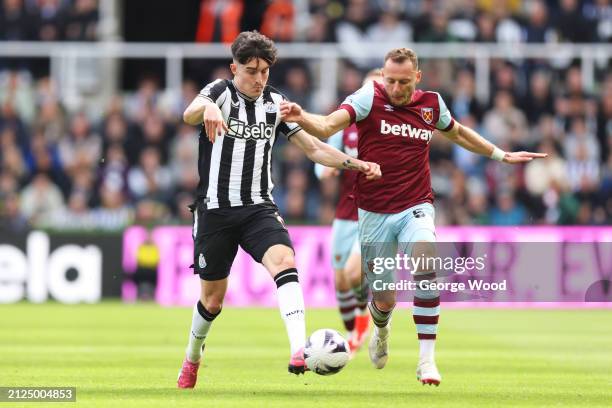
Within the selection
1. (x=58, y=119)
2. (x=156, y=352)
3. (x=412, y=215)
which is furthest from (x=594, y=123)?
(x=412, y=215)

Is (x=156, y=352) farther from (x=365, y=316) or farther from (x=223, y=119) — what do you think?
(x=223, y=119)

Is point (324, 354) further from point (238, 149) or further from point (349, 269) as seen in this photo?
point (349, 269)

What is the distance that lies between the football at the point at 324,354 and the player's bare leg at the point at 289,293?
7 centimetres

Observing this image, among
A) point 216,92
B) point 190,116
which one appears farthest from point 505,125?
point 190,116

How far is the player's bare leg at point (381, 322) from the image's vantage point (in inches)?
438

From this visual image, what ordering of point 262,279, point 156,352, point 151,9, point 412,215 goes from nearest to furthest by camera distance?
point 412,215 < point 156,352 < point 262,279 < point 151,9

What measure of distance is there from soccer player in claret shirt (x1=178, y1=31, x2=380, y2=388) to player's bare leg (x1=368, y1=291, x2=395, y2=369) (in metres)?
1.36

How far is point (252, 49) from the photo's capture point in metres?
9.87

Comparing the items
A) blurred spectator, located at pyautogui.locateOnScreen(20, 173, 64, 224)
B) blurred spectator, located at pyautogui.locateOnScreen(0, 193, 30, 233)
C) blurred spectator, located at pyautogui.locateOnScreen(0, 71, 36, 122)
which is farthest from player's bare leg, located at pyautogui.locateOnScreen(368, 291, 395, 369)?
blurred spectator, located at pyautogui.locateOnScreen(0, 71, 36, 122)

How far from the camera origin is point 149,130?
78.2 ft

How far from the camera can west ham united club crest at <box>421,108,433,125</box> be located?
10.9 m

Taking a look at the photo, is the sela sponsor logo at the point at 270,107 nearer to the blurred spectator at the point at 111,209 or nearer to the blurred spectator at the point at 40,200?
the blurred spectator at the point at 111,209

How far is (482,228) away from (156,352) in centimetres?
940

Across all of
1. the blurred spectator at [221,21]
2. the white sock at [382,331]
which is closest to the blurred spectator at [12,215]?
the blurred spectator at [221,21]
